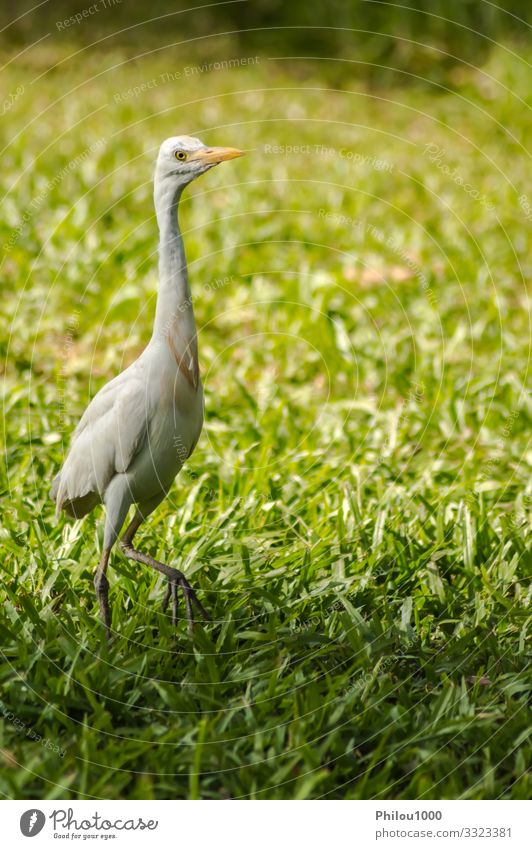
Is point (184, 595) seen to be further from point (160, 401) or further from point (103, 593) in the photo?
point (160, 401)

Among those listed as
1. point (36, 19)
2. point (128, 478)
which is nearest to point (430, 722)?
point (128, 478)

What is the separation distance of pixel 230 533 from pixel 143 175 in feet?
14.4

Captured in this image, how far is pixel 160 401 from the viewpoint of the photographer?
9.62 feet

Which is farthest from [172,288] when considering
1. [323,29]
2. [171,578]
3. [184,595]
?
[323,29]

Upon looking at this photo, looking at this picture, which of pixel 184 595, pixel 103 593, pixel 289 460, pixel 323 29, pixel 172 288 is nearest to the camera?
pixel 172 288

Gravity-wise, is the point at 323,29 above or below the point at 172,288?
above

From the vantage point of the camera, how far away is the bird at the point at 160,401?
2.88 meters

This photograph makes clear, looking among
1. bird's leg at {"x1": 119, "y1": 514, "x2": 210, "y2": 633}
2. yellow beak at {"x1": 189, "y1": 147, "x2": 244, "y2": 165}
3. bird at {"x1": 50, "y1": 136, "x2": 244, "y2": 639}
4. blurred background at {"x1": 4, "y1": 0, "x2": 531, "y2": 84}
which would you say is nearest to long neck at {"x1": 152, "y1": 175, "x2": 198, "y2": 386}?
bird at {"x1": 50, "y1": 136, "x2": 244, "y2": 639}

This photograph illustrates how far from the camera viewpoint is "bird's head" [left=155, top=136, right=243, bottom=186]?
9.11ft

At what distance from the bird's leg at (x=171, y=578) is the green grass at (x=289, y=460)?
0.22 feet

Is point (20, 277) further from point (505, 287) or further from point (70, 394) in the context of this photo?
point (505, 287)

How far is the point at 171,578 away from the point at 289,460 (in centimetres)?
140

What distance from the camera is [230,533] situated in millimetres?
3828
